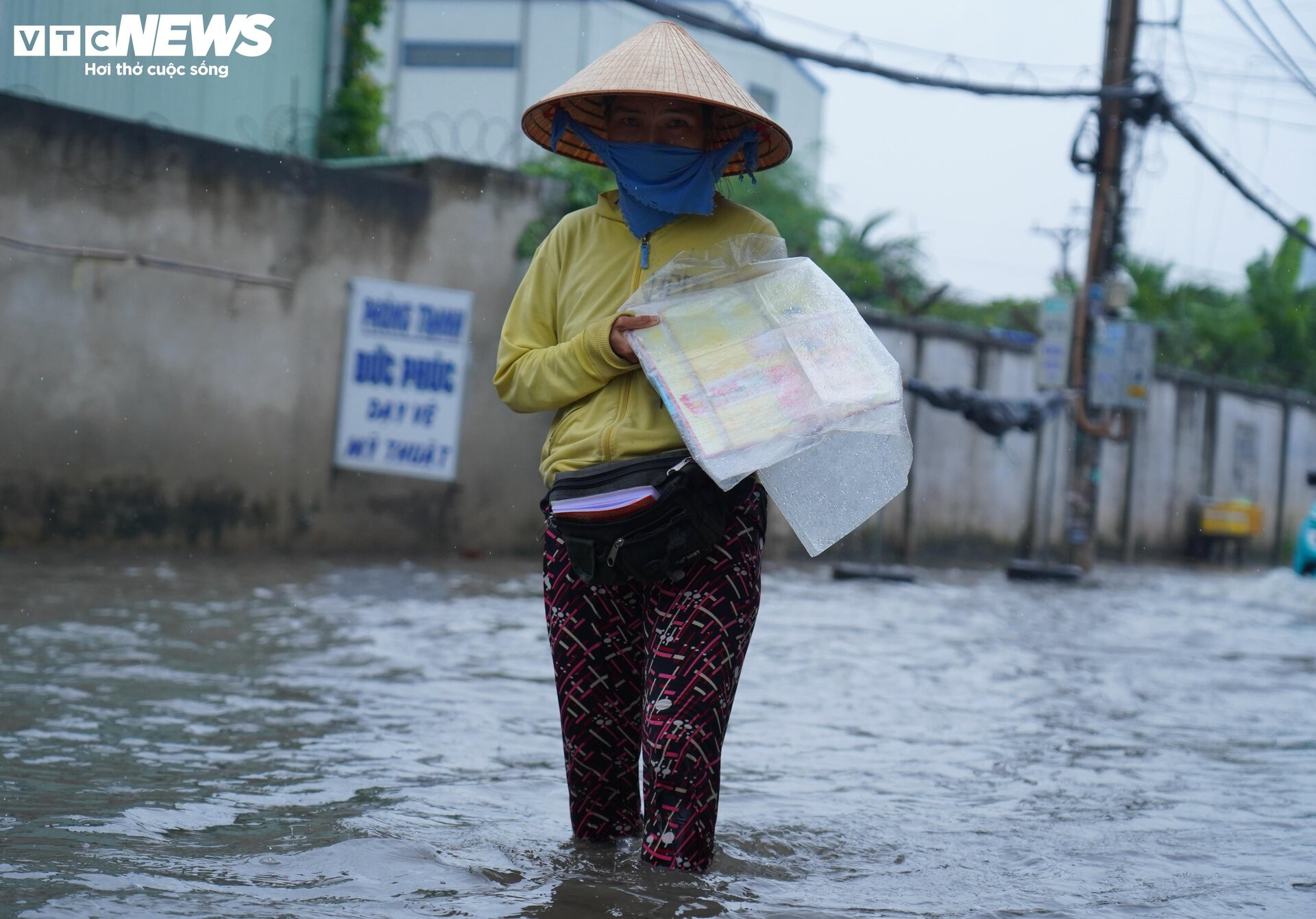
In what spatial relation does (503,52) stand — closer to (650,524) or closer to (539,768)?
(539,768)

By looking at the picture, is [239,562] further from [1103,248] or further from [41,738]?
[1103,248]

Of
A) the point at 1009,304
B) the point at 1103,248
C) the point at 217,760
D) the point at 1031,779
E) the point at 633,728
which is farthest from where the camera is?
the point at 1009,304

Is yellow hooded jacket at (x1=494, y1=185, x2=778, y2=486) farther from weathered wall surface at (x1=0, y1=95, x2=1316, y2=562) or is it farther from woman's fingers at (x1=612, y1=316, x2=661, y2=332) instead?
weathered wall surface at (x1=0, y1=95, x2=1316, y2=562)

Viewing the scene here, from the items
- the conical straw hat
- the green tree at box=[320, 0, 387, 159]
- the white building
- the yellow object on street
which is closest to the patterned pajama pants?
the conical straw hat

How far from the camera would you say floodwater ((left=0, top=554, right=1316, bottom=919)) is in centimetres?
286

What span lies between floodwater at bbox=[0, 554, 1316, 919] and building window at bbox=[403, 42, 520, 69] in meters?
30.1

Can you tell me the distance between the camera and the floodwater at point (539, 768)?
2.86 m

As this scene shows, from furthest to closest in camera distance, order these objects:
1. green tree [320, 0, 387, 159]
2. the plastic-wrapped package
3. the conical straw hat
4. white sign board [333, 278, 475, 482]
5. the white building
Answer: the white building
green tree [320, 0, 387, 159]
white sign board [333, 278, 475, 482]
the conical straw hat
the plastic-wrapped package

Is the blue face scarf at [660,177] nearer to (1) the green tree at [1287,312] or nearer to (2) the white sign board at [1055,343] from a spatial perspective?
(2) the white sign board at [1055,343]

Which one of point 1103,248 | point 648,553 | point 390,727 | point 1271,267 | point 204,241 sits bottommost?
point 390,727

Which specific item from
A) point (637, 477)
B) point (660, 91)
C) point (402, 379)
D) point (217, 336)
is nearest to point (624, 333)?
point (637, 477)

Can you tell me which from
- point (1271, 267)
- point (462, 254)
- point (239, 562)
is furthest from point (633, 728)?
point (1271, 267)

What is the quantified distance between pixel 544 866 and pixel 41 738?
1827 mm

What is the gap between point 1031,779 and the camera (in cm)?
429
